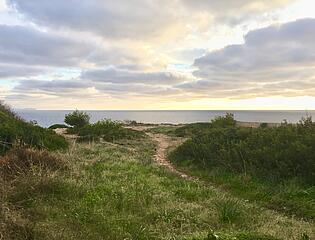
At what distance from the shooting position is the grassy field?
6.93 m

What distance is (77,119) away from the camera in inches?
1533

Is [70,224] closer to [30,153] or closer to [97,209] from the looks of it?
[97,209]

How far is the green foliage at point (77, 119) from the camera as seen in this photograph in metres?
38.9

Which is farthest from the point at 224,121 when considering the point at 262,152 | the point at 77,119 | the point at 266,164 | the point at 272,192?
the point at 272,192

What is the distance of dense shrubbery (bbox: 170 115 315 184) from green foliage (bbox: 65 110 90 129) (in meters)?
20.4

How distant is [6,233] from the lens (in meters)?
6.50

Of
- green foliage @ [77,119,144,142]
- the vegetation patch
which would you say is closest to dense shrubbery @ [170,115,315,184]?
the vegetation patch

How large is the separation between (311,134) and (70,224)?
33.8ft

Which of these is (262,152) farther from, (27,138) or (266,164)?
(27,138)

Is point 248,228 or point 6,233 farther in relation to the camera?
point 248,228

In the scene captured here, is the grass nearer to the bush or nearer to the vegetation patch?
the vegetation patch

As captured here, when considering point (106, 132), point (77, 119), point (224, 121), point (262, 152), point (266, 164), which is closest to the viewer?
point (266, 164)

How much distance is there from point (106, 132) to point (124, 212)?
21.4m

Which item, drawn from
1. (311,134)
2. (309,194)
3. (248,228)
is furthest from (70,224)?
(311,134)
